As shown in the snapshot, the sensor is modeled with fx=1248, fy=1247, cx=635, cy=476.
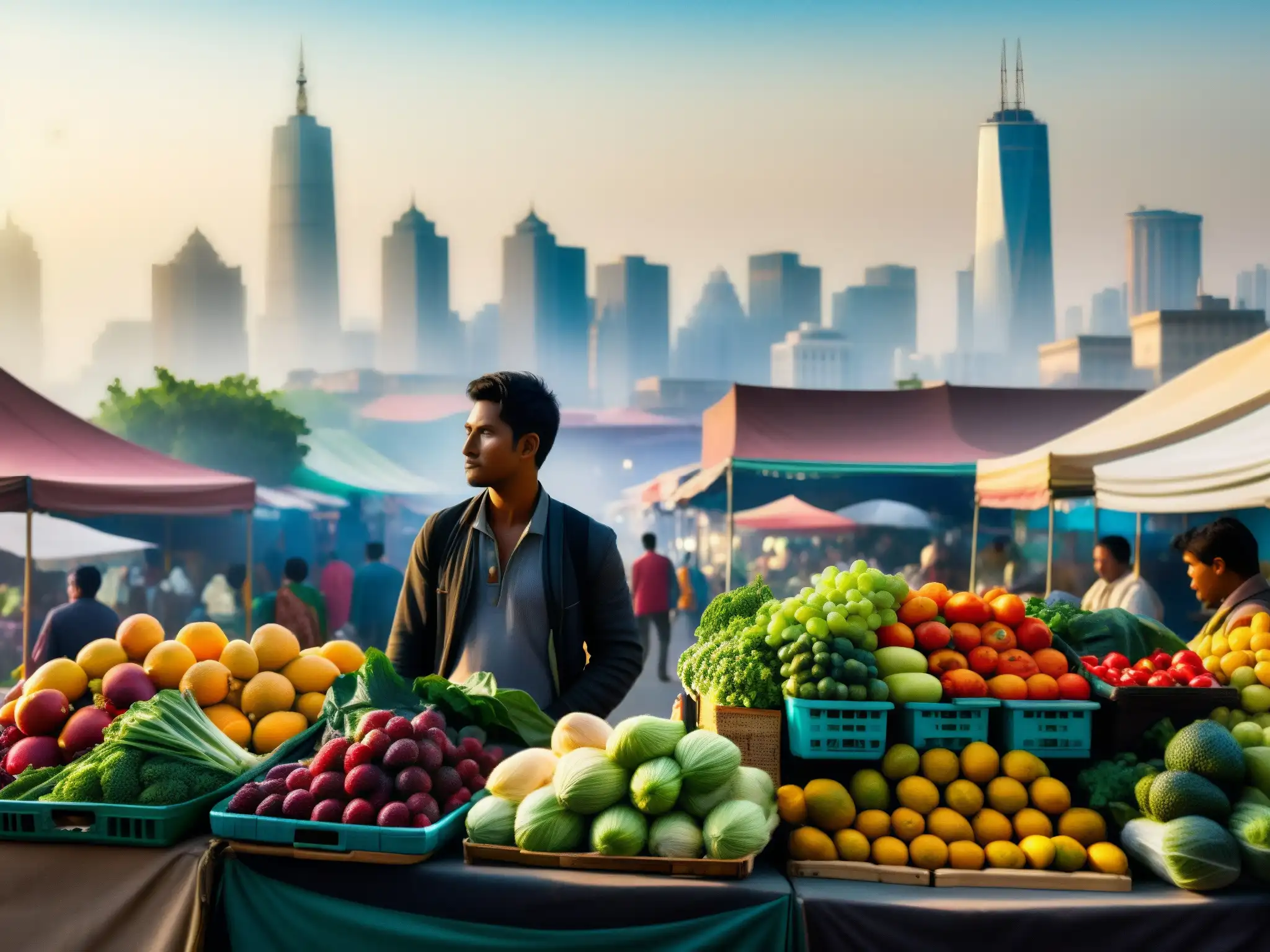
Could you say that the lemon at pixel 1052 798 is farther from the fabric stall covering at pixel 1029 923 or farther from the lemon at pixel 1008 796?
the fabric stall covering at pixel 1029 923

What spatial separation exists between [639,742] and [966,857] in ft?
3.03

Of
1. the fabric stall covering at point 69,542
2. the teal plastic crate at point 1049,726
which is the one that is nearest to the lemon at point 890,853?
the teal plastic crate at point 1049,726

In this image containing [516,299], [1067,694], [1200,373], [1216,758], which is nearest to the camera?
[1216,758]

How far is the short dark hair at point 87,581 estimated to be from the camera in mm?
8406

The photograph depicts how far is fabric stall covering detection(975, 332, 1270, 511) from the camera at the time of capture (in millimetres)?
9234

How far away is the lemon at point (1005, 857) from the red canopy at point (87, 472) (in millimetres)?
7999

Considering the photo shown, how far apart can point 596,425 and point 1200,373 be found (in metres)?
104

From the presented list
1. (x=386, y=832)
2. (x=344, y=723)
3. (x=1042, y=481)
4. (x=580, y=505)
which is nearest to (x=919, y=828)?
(x=386, y=832)

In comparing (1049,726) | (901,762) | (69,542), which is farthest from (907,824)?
(69,542)

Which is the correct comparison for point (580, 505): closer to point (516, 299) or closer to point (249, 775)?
point (516, 299)

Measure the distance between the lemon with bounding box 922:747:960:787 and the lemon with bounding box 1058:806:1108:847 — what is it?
31cm

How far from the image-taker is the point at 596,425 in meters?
114

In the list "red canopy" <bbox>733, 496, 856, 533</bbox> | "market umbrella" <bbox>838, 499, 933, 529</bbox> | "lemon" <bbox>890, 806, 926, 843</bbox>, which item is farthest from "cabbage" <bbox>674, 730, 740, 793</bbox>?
"red canopy" <bbox>733, 496, 856, 533</bbox>

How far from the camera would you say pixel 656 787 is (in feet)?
10.2
